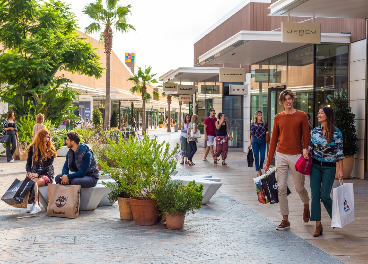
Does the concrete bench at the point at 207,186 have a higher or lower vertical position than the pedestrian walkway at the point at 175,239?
higher

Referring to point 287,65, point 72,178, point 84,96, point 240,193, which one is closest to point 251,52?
point 287,65

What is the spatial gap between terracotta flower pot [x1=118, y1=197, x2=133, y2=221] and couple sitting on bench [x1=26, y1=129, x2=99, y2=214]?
85cm

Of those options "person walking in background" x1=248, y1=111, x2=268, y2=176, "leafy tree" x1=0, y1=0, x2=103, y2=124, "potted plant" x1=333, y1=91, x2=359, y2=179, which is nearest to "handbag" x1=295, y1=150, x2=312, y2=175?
"person walking in background" x1=248, y1=111, x2=268, y2=176

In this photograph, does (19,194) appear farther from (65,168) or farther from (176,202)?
(176,202)

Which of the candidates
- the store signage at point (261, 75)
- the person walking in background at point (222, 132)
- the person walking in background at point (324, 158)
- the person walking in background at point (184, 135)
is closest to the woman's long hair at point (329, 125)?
the person walking in background at point (324, 158)

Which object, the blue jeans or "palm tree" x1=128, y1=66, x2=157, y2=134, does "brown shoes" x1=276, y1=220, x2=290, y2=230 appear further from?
"palm tree" x1=128, y1=66, x2=157, y2=134

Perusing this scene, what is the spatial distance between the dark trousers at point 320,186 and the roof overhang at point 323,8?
5.32 meters

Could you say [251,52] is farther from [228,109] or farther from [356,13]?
[228,109]

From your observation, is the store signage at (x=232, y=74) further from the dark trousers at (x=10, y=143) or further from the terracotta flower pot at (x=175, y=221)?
Answer: the terracotta flower pot at (x=175, y=221)

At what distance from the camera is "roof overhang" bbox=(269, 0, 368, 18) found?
447 inches

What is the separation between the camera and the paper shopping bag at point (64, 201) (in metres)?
8.11

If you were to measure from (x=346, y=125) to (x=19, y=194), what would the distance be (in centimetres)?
838

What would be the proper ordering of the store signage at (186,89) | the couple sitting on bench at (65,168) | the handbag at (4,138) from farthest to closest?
the store signage at (186,89) → the handbag at (4,138) → the couple sitting on bench at (65,168)

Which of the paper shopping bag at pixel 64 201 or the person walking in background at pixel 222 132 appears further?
the person walking in background at pixel 222 132
